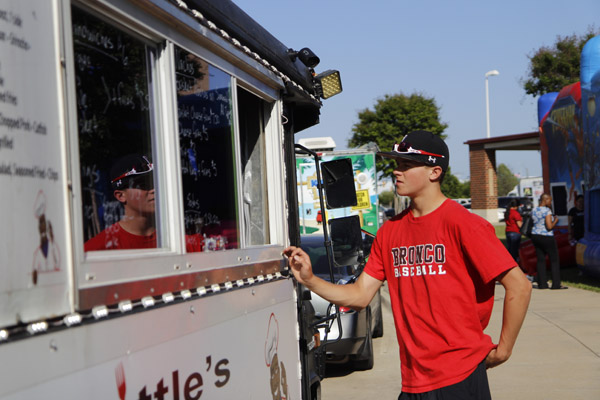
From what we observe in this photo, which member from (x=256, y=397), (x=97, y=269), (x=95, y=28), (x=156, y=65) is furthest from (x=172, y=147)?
(x=256, y=397)

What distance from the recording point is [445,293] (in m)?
3.15

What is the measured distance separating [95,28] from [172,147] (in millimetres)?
492

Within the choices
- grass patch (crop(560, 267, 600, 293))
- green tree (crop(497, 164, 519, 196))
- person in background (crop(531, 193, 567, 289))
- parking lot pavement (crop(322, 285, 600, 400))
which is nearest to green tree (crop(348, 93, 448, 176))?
grass patch (crop(560, 267, 600, 293))

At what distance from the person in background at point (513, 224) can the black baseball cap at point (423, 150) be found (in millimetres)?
13245

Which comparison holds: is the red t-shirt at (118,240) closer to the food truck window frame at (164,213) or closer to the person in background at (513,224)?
the food truck window frame at (164,213)

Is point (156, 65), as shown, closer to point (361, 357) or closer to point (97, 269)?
point (97, 269)

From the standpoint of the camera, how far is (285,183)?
12.8 feet

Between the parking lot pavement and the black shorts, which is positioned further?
the parking lot pavement

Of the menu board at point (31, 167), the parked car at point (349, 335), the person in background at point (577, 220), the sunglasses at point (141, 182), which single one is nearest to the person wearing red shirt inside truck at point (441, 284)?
the sunglasses at point (141, 182)

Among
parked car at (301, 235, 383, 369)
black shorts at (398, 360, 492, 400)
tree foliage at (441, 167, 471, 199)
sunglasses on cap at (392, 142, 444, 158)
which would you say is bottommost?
parked car at (301, 235, 383, 369)

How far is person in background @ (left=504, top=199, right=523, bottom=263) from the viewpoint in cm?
1622

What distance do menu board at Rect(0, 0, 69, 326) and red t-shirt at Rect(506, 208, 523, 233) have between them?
1540 centimetres

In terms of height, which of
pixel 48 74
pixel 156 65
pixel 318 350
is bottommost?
pixel 318 350

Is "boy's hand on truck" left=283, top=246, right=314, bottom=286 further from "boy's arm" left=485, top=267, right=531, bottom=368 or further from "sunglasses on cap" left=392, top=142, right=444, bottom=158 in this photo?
"boy's arm" left=485, top=267, right=531, bottom=368
